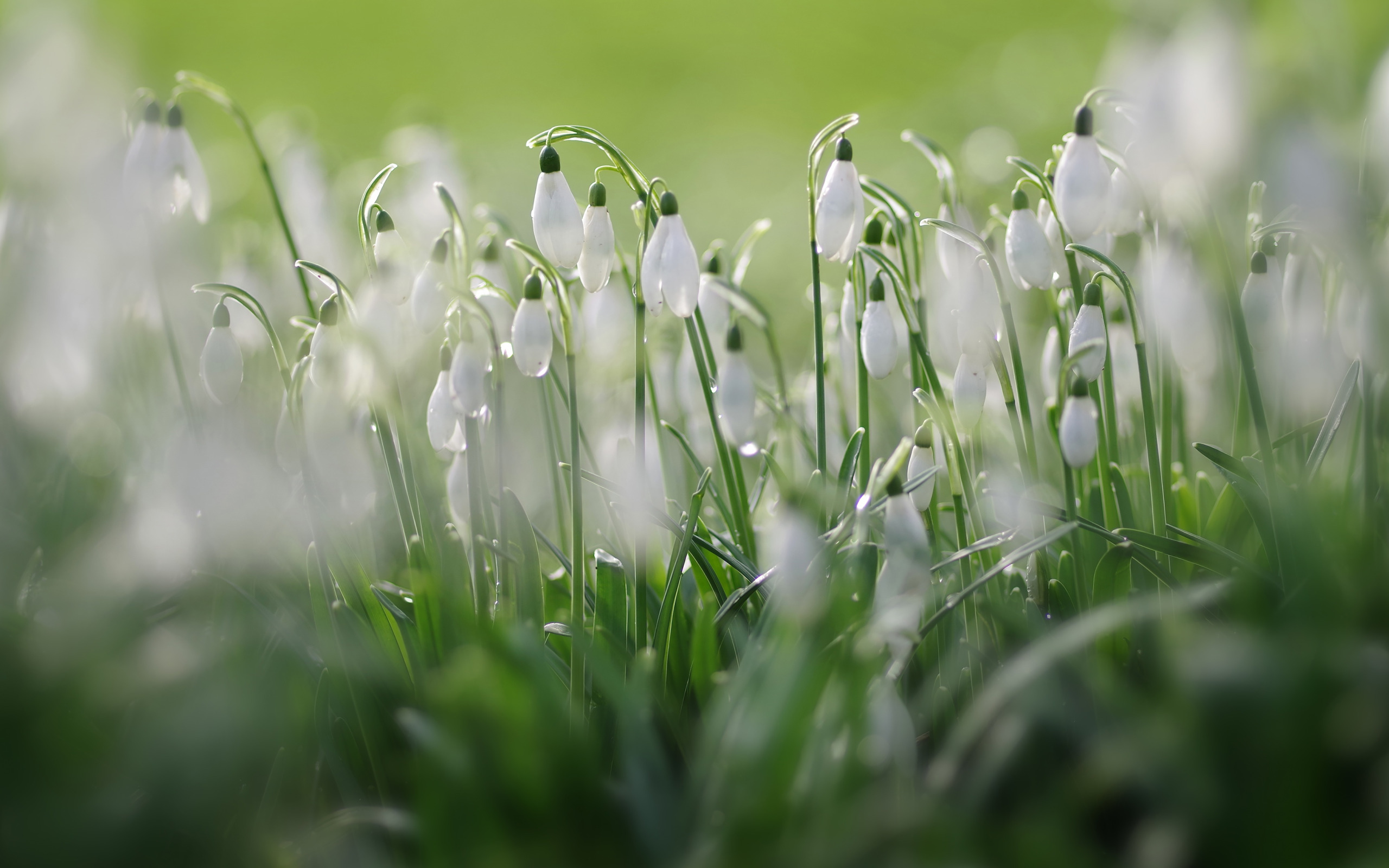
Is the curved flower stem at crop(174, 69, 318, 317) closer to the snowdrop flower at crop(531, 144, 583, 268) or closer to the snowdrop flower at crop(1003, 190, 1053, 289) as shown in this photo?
the snowdrop flower at crop(531, 144, 583, 268)

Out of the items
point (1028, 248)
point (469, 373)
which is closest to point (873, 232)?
point (1028, 248)

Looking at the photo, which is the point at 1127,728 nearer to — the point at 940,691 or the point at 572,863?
the point at 940,691

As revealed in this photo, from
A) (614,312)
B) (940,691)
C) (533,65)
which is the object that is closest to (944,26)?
(533,65)

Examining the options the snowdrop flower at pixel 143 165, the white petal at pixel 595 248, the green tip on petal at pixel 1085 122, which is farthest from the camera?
the snowdrop flower at pixel 143 165

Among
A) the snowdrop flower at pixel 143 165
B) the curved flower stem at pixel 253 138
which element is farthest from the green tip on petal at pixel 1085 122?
the snowdrop flower at pixel 143 165

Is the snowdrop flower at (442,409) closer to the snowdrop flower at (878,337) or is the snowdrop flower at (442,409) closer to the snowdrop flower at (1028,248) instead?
the snowdrop flower at (878,337)

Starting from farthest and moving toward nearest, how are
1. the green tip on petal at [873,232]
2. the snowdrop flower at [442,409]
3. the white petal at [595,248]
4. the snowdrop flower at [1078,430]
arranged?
the green tip on petal at [873,232]
the snowdrop flower at [442,409]
the white petal at [595,248]
the snowdrop flower at [1078,430]

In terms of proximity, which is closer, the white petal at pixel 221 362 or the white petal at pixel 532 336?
the white petal at pixel 532 336
